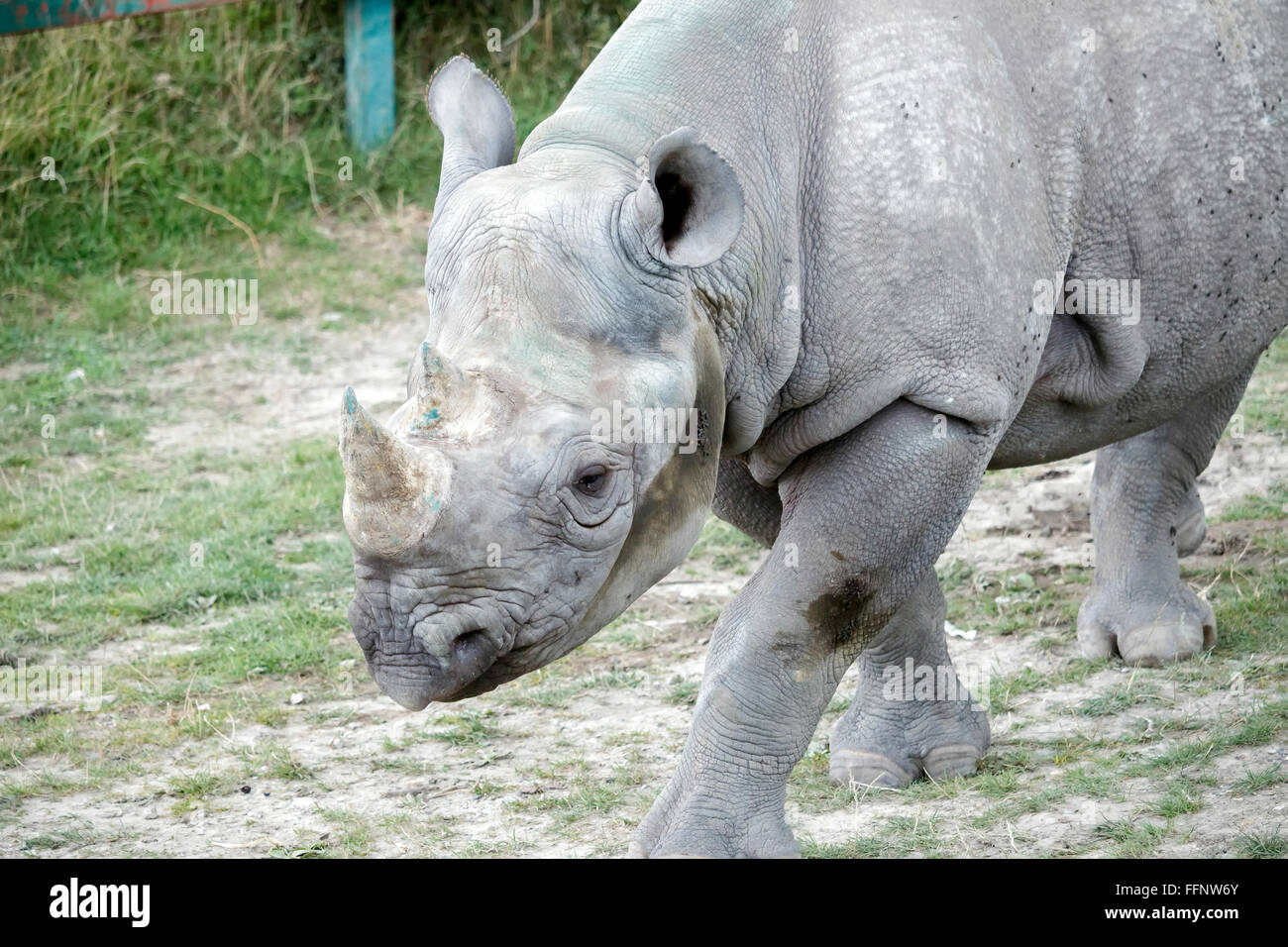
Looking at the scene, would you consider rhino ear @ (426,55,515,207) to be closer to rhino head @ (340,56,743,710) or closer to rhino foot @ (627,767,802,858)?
rhino head @ (340,56,743,710)

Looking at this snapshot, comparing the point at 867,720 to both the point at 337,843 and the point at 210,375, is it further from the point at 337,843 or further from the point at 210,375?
the point at 210,375

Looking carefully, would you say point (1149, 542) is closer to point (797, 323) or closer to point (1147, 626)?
point (1147, 626)

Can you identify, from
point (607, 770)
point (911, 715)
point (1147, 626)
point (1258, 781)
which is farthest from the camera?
point (1147, 626)

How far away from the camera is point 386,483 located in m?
3.55

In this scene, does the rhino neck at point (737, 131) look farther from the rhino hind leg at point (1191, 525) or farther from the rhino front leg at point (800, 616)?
the rhino hind leg at point (1191, 525)

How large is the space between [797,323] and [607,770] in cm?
180

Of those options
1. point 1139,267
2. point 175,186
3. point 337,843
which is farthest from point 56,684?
point 175,186

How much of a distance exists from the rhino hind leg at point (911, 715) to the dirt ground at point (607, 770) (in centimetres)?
11

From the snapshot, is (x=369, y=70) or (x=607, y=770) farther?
(x=369, y=70)

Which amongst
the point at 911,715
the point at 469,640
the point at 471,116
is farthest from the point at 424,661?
the point at 911,715

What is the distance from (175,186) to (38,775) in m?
6.40

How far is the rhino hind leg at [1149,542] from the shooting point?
607 cm

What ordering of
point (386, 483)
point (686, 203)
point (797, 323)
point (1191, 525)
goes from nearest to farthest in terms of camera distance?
point (386, 483) → point (686, 203) → point (797, 323) → point (1191, 525)

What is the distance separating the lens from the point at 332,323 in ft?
34.3
